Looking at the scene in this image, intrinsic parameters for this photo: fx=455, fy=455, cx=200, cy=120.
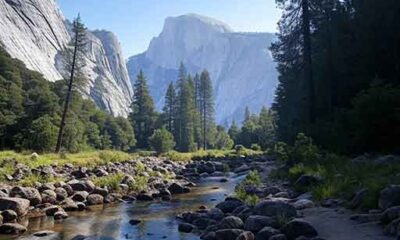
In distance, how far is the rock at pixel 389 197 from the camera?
10016 mm

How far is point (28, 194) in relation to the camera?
710 inches

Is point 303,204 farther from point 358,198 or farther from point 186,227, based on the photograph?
point 186,227

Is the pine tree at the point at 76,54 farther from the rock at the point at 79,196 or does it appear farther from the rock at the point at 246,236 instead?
the rock at the point at 246,236

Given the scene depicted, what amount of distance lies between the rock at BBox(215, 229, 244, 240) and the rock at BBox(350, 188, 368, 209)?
3026 millimetres

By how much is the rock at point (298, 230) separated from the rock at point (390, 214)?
1.45 metres

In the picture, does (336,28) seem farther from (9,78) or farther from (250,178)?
(9,78)

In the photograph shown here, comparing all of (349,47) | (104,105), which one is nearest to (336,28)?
(349,47)

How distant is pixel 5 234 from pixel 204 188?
1323 cm

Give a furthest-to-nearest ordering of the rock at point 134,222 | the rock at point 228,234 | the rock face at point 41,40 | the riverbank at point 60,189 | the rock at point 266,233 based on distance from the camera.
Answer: the rock face at point 41,40
the riverbank at point 60,189
the rock at point 134,222
the rock at point 228,234
the rock at point 266,233

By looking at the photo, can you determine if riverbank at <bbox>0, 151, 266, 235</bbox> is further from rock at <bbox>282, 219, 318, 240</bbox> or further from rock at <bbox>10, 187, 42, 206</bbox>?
rock at <bbox>282, 219, 318, 240</bbox>

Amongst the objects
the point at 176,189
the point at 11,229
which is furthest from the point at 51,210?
the point at 176,189

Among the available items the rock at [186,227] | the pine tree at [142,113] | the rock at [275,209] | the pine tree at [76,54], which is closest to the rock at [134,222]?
the rock at [186,227]

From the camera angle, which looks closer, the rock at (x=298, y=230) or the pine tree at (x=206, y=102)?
the rock at (x=298, y=230)

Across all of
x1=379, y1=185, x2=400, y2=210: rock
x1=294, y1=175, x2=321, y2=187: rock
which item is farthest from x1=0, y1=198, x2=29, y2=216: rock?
x1=379, y1=185, x2=400, y2=210: rock
